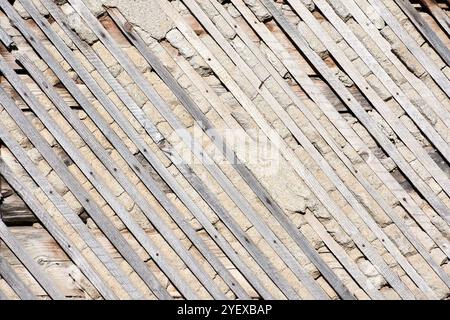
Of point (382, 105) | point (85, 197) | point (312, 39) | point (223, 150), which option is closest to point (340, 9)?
point (312, 39)

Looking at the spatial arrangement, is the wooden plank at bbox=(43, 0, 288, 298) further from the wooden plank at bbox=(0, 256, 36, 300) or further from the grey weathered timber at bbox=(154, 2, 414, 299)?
the wooden plank at bbox=(0, 256, 36, 300)

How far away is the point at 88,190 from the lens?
4375mm

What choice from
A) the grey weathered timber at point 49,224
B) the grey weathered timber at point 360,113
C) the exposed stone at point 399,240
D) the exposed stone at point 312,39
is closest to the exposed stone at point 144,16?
the grey weathered timber at point 360,113

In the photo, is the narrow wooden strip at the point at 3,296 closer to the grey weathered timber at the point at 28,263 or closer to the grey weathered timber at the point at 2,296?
the grey weathered timber at the point at 2,296

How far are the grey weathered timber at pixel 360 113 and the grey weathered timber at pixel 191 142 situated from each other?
0.79m

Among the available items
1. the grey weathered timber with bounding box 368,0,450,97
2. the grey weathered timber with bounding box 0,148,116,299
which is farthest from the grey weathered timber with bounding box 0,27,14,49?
the grey weathered timber with bounding box 368,0,450,97

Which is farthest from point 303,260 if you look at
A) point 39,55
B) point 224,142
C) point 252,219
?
point 39,55

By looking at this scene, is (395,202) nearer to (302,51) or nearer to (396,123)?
(396,123)

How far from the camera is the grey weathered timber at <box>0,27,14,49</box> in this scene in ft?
14.4

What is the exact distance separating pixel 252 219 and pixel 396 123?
0.98 metres

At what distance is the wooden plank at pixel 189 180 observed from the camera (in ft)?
14.6

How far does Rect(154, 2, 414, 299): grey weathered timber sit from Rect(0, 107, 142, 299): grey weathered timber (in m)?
1.04

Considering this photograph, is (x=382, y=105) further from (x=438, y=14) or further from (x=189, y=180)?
(x=189, y=180)

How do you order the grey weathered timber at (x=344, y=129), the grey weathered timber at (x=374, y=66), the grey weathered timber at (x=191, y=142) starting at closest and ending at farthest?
the grey weathered timber at (x=191, y=142)
the grey weathered timber at (x=344, y=129)
the grey weathered timber at (x=374, y=66)
